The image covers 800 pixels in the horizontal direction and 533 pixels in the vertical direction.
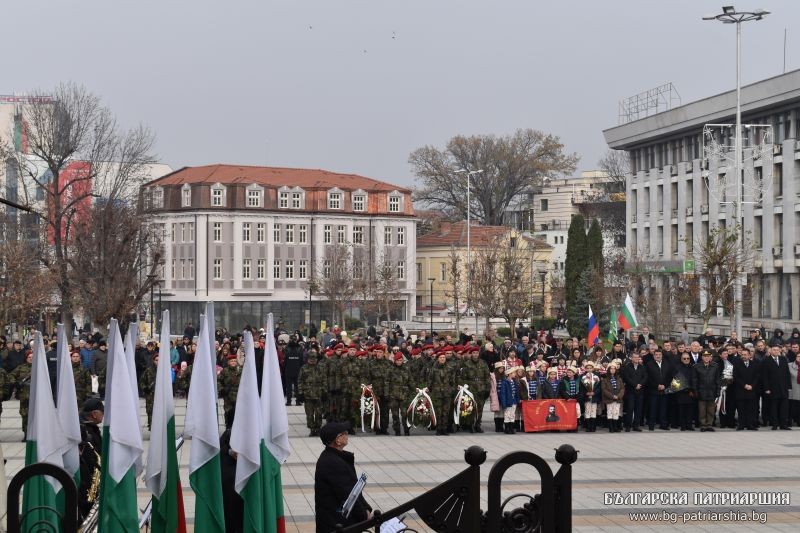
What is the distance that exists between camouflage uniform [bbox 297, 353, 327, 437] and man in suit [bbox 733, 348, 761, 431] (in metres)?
8.05

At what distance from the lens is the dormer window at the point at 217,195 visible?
89562mm

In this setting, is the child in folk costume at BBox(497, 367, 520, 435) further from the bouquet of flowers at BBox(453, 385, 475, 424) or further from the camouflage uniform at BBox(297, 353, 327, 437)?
the camouflage uniform at BBox(297, 353, 327, 437)

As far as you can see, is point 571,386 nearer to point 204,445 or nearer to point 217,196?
point 204,445

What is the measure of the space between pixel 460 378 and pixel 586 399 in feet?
8.24

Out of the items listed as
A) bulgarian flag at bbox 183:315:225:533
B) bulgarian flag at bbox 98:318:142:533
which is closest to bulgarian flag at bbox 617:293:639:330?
bulgarian flag at bbox 183:315:225:533

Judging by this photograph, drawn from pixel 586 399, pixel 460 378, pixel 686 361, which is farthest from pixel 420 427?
pixel 686 361

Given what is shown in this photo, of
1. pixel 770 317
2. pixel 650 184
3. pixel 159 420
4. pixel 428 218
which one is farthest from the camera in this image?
pixel 428 218

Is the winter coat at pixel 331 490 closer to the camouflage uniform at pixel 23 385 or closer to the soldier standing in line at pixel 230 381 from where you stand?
the soldier standing in line at pixel 230 381

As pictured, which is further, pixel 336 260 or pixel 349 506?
pixel 336 260

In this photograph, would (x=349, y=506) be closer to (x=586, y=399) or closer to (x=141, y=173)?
(x=586, y=399)

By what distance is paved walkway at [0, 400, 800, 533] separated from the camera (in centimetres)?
1468

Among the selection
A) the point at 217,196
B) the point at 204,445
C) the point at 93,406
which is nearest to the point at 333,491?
the point at 204,445

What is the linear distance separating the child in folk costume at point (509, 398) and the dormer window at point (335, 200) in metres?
70.2

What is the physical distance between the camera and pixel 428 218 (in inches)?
4500
